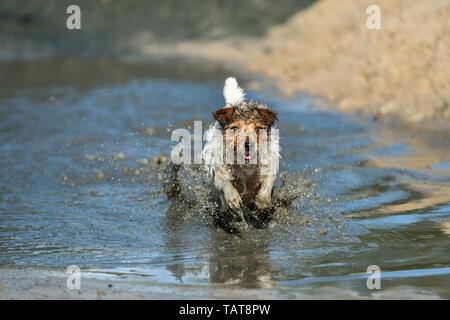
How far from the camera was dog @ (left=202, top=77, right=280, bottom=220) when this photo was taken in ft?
24.9

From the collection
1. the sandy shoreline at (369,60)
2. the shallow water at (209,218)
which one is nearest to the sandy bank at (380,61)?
the sandy shoreline at (369,60)

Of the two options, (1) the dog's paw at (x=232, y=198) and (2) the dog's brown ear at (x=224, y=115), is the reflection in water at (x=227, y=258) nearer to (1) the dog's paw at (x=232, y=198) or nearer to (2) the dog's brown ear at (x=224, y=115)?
(1) the dog's paw at (x=232, y=198)

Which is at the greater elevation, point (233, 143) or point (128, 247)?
point (233, 143)

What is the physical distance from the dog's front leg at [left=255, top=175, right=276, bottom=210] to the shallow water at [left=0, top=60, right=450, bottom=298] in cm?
22

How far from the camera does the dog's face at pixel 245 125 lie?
298 inches

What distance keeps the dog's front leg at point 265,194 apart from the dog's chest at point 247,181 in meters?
0.05

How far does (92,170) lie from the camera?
453 inches

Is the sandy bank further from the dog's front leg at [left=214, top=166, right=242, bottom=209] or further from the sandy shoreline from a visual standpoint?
the dog's front leg at [left=214, top=166, right=242, bottom=209]

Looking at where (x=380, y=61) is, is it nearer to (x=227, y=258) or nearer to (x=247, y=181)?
(x=247, y=181)

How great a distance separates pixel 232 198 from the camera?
7.89 m

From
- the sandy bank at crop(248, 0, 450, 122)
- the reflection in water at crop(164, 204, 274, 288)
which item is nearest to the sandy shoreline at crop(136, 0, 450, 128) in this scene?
the sandy bank at crop(248, 0, 450, 122)
